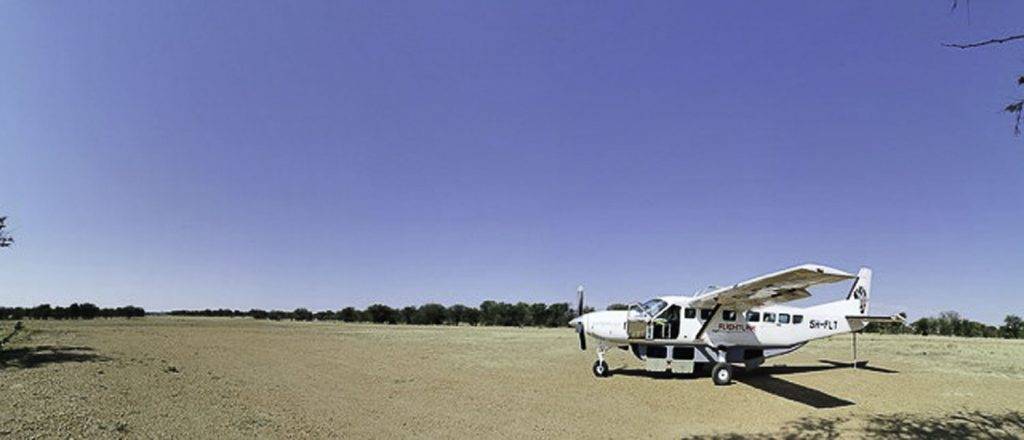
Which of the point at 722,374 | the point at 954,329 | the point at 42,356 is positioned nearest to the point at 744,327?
the point at 722,374

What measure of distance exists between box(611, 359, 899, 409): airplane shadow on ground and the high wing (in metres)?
2.43

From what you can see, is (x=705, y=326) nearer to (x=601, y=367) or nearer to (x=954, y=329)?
(x=601, y=367)

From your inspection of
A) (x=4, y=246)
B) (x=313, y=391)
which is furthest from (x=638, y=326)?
(x=4, y=246)

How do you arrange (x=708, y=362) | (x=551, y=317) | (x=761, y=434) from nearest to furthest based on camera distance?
(x=761, y=434) < (x=708, y=362) < (x=551, y=317)

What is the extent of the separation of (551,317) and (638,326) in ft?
168

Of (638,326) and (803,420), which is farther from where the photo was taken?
(638,326)

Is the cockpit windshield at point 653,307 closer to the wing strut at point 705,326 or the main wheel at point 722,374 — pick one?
the wing strut at point 705,326

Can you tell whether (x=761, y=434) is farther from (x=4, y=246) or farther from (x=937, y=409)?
(x=4, y=246)

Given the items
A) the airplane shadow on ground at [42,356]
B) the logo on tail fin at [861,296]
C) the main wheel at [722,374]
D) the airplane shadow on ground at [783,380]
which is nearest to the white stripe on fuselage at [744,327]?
the logo on tail fin at [861,296]

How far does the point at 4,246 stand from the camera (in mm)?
22484

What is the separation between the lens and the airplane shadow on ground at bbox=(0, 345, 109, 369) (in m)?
14.9

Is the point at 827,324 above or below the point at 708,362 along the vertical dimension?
above

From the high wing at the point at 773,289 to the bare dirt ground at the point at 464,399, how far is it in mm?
2488

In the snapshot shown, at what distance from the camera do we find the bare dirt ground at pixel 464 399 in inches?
361
